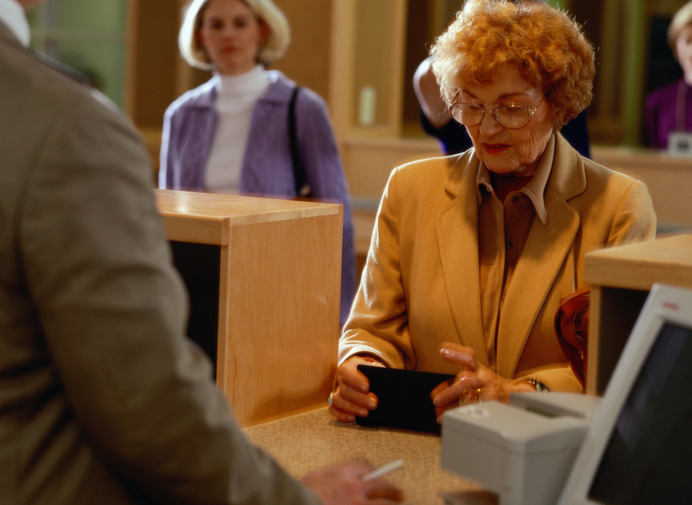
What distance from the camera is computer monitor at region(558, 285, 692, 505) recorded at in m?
1.10

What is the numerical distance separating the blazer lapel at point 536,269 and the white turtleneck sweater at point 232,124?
64.4 inches

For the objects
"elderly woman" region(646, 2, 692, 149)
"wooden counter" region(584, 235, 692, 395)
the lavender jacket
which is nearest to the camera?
"wooden counter" region(584, 235, 692, 395)

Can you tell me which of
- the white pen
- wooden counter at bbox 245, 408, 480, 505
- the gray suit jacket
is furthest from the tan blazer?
the gray suit jacket

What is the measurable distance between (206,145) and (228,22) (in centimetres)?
50

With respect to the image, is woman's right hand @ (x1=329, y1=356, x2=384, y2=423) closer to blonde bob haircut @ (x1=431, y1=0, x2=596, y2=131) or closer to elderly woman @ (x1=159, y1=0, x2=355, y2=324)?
blonde bob haircut @ (x1=431, y1=0, x2=596, y2=131)

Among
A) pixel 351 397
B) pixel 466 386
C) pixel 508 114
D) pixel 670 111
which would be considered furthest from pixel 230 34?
pixel 670 111

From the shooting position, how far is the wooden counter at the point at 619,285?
4.28 ft

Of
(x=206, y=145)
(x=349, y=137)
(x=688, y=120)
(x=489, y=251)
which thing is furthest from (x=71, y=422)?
(x=688, y=120)

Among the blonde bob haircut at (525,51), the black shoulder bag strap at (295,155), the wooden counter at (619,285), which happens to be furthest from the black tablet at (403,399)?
the black shoulder bag strap at (295,155)

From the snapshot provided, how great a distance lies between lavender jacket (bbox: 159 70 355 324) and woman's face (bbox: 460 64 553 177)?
1.33 meters

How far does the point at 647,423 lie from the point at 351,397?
69cm

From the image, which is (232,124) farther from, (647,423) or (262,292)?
(647,423)

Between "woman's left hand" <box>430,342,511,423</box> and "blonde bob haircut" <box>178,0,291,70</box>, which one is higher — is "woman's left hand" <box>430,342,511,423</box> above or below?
below

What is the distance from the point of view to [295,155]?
10.9ft
